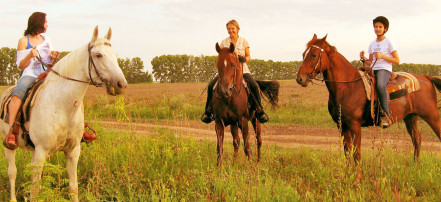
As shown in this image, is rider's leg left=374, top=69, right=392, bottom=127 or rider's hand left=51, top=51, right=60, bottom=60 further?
rider's leg left=374, top=69, right=392, bottom=127

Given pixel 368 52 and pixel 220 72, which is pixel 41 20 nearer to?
pixel 220 72

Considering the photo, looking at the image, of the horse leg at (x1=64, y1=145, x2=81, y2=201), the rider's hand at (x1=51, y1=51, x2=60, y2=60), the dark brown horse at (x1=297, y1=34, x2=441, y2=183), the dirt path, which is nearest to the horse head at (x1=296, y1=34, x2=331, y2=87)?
the dark brown horse at (x1=297, y1=34, x2=441, y2=183)

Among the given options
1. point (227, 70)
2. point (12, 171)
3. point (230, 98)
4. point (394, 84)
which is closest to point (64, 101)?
point (12, 171)

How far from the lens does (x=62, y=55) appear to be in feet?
169

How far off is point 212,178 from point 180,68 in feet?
238

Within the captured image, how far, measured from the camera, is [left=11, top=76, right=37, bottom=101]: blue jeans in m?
4.56

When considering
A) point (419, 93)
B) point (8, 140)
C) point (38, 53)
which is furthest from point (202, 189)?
point (419, 93)

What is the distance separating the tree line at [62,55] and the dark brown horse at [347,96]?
47977 mm

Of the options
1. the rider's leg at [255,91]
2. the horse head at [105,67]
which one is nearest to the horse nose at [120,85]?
the horse head at [105,67]

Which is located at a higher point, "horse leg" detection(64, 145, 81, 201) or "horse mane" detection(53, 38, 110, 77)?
"horse mane" detection(53, 38, 110, 77)

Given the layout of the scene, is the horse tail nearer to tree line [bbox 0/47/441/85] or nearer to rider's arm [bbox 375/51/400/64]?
rider's arm [bbox 375/51/400/64]

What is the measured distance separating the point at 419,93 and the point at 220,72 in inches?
162

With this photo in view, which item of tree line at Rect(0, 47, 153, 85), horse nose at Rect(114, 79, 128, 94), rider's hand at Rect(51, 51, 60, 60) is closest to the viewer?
horse nose at Rect(114, 79, 128, 94)

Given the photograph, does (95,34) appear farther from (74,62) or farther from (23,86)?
(23,86)
